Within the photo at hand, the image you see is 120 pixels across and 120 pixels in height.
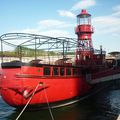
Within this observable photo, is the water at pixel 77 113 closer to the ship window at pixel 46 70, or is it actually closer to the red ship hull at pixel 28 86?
the red ship hull at pixel 28 86

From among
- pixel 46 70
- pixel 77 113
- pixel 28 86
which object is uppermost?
pixel 46 70

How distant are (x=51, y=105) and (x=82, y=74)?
6.48 meters

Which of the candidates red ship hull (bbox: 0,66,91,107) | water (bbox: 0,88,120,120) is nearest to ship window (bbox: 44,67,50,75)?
red ship hull (bbox: 0,66,91,107)

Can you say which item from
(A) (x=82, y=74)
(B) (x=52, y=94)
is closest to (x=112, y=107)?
(A) (x=82, y=74)

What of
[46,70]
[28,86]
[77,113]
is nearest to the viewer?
[28,86]

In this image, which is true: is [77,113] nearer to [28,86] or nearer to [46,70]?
[46,70]

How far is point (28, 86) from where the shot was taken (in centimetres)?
2078

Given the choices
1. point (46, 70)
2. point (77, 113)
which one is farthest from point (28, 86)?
point (77, 113)

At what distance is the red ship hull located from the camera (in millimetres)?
20672

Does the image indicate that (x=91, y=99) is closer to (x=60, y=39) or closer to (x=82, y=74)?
(x=82, y=74)

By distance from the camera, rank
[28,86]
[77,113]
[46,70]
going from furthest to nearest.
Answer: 1. [77,113]
2. [46,70]
3. [28,86]

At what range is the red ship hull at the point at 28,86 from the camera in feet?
67.8

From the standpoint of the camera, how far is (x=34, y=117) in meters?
21.0

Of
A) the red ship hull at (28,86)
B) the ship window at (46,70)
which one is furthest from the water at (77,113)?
the ship window at (46,70)
